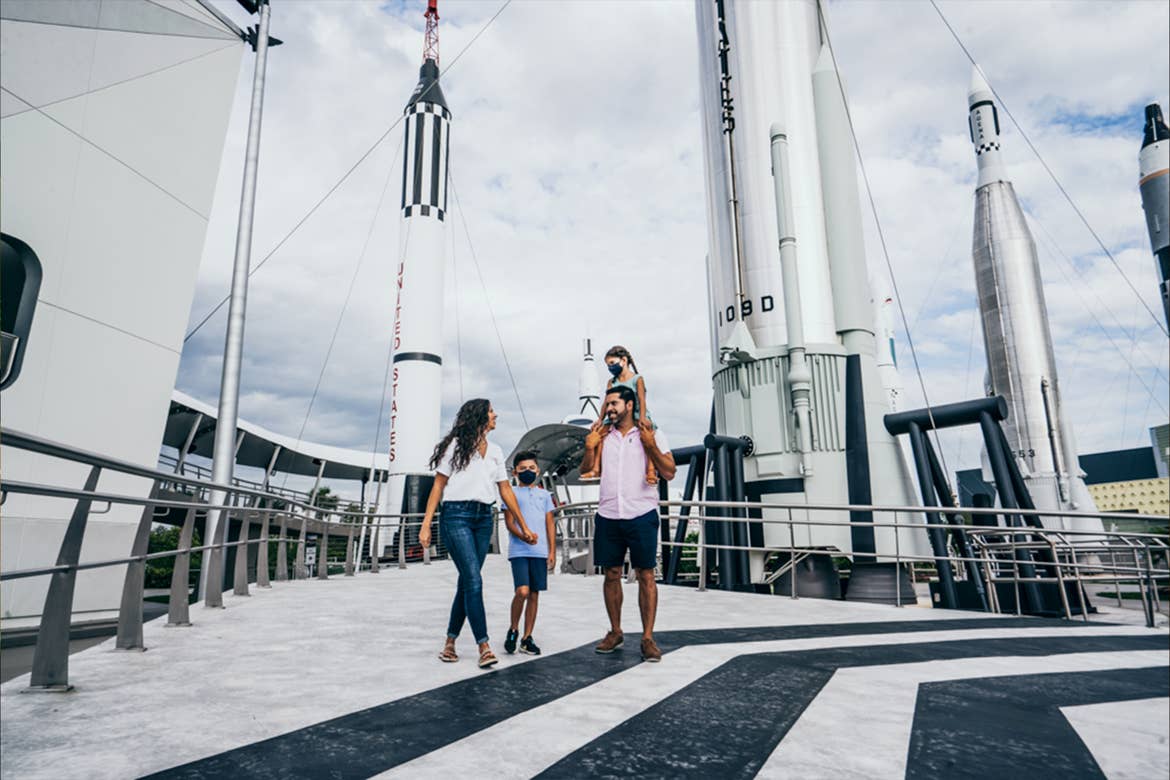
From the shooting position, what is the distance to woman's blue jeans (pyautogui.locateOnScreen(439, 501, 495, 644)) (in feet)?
14.3

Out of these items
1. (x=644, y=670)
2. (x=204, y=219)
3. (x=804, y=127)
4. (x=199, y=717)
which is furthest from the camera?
(x=804, y=127)

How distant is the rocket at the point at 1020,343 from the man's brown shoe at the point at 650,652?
29646mm

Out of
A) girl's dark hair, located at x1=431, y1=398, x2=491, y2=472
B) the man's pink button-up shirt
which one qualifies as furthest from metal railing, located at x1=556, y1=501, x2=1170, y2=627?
girl's dark hair, located at x1=431, y1=398, x2=491, y2=472

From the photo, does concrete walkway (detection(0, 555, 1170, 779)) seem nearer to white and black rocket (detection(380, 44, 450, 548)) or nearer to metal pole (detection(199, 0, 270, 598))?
metal pole (detection(199, 0, 270, 598))

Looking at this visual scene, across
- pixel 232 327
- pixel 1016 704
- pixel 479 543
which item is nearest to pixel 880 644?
pixel 1016 704

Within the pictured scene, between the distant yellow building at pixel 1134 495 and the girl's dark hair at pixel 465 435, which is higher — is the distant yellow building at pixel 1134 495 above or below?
above

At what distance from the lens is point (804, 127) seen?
16016 millimetres

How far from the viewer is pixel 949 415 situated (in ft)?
46.6

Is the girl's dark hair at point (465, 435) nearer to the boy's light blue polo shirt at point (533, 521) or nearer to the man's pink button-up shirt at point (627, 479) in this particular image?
the boy's light blue polo shirt at point (533, 521)

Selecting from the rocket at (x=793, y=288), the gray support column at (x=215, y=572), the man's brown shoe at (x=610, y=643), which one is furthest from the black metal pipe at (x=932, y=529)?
the gray support column at (x=215, y=572)

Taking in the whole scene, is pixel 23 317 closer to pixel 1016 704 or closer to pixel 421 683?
pixel 421 683

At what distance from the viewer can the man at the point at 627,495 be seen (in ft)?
14.6

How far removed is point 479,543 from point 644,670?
141 centimetres

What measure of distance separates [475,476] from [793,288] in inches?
478
